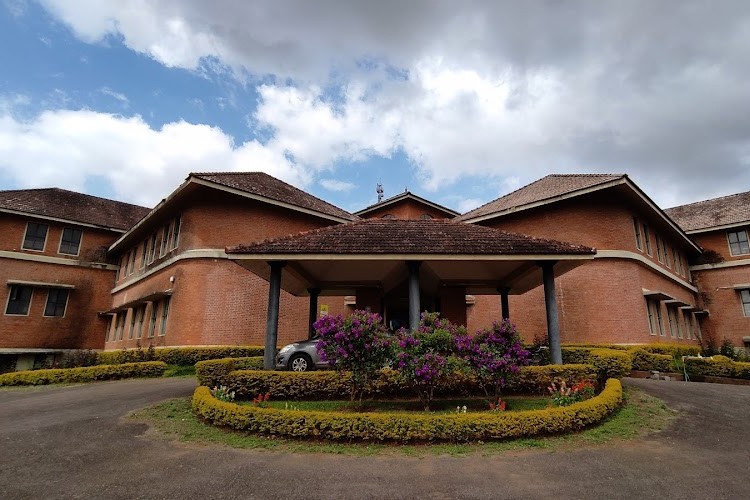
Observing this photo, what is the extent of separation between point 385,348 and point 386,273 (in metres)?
5.66

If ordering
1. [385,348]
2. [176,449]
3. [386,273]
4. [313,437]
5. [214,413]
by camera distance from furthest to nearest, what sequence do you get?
[386,273] → [385,348] → [214,413] → [313,437] → [176,449]

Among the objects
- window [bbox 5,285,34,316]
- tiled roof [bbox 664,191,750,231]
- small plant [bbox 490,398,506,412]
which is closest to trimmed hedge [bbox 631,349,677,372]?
small plant [bbox 490,398,506,412]

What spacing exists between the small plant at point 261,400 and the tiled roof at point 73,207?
22.4 m

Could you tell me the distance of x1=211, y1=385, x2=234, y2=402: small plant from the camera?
9.41 metres

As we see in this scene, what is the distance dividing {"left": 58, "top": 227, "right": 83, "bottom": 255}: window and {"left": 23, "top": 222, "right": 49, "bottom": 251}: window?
35.3 inches

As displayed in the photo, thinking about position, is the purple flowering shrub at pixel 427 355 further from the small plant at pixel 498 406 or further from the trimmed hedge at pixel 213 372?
the trimmed hedge at pixel 213 372

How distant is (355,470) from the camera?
583 centimetres

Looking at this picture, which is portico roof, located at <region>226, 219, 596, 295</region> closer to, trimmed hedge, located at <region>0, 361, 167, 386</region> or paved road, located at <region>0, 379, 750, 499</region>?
paved road, located at <region>0, 379, 750, 499</region>

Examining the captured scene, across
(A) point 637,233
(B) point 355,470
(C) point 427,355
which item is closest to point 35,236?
(C) point 427,355

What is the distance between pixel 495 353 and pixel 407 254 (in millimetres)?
3600

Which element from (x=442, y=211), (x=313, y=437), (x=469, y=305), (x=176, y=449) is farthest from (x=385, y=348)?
(x=442, y=211)

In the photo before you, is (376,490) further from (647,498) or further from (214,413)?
(214,413)

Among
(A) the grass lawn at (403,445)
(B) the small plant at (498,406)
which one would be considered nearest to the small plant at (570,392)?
(A) the grass lawn at (403,445)

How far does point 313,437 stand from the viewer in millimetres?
7297
